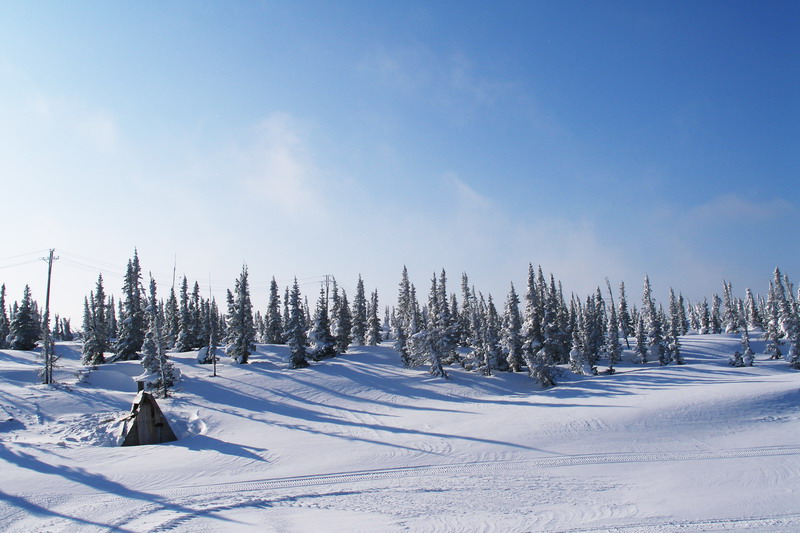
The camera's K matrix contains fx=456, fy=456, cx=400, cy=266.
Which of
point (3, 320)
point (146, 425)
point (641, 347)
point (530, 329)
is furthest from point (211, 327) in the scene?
point (641, 347)

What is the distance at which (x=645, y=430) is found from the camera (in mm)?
25859

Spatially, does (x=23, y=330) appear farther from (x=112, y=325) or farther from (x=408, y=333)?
(x=408, y=333)

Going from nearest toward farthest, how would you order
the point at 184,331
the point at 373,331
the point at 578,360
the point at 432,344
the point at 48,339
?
1. the point at 48,339
2. the point at 432,344
3. the point at 578,360
4. the point at 184,331
5. the point at 373,331

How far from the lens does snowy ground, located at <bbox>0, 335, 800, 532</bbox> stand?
14.1 m

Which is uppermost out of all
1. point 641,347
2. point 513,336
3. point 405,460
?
point 513,336

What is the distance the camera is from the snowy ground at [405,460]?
46.3ft

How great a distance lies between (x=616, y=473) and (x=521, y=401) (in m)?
18.6

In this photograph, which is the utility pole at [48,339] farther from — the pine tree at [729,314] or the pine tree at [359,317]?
the pine tree at [729,314]

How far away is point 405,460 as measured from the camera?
21.7 meters

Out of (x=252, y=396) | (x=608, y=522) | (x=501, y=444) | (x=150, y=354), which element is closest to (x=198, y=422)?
(x=252, y=396)

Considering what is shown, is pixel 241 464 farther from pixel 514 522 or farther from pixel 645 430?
pixel 645 430

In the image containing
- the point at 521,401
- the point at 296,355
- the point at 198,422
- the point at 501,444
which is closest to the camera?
the point at 501,444

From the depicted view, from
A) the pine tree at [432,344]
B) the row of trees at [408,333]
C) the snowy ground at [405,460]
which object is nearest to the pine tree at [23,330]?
the row of trees at [408,333]

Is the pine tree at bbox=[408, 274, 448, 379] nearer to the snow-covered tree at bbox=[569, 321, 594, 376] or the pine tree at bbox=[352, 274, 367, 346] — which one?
the snow-covered tree at bbox=[569, 321, 594, 376]
